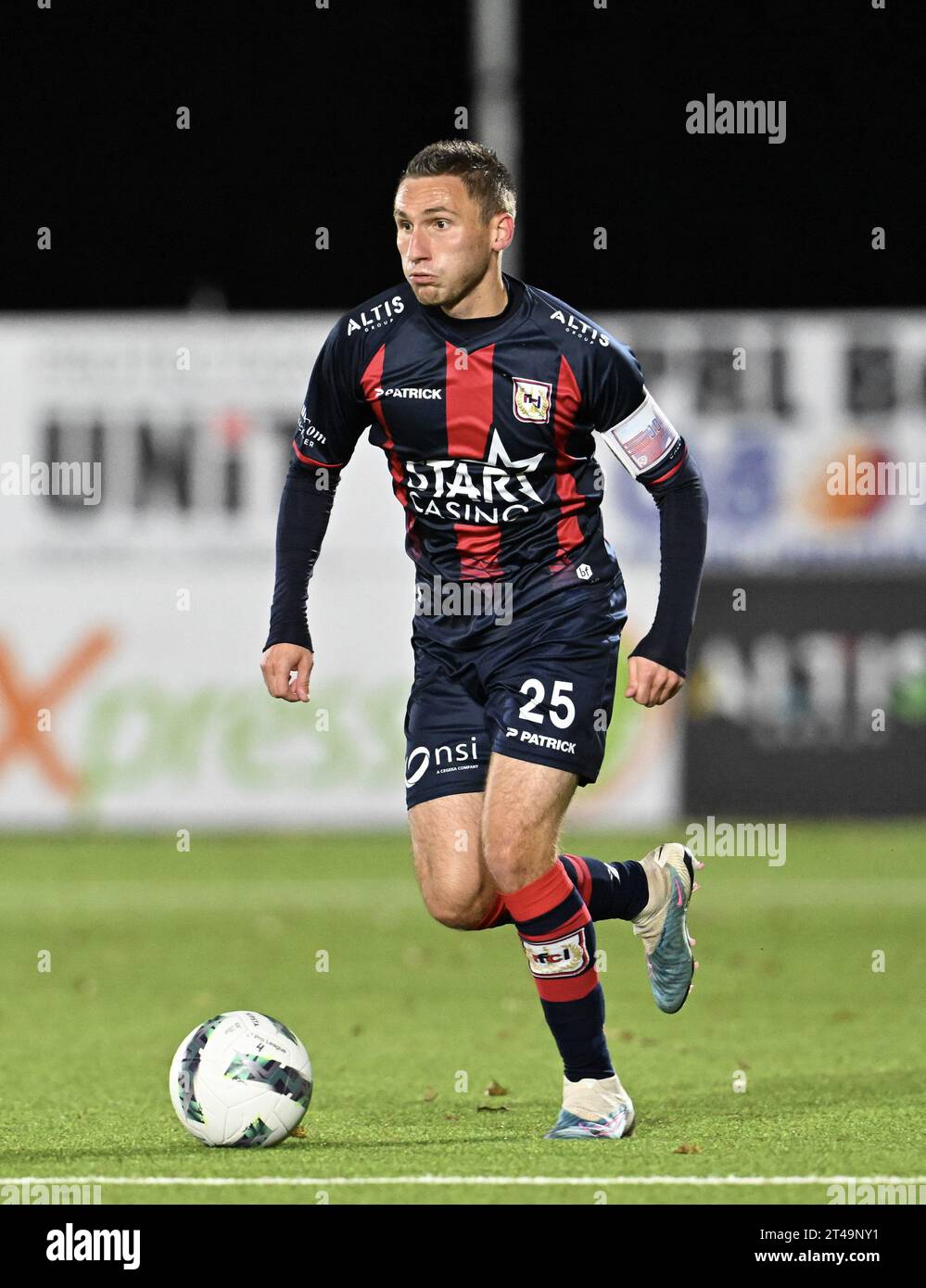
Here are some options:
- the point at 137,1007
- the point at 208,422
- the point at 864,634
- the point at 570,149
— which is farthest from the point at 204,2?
the point at 137,1007

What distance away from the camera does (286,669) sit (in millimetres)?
6605

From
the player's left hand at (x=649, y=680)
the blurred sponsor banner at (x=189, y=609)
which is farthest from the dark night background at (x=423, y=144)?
the player's left hand at (x=649, y=680)

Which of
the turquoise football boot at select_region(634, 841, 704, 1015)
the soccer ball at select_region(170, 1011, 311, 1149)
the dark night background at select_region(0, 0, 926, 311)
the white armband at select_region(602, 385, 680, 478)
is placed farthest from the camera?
the dark night background at select_region(0, 0, 926, 311)

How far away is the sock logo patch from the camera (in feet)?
20.4

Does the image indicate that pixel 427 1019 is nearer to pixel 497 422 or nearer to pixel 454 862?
pixel 454 862

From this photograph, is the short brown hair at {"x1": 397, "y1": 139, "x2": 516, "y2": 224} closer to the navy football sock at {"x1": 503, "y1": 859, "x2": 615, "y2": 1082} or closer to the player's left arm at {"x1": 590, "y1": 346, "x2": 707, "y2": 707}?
the player's left arm at {"x1": 590, "y1": 346, "x2": 707, "y2": 707}

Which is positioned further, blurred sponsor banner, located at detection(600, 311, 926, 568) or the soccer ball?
blurred sponsor banner, located at detection(600, 311, 926, 568)

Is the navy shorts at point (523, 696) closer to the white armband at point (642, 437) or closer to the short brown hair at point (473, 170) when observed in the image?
the white armband at point (642, 437)

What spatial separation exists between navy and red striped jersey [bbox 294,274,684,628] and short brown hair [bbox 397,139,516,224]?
0.30 metres

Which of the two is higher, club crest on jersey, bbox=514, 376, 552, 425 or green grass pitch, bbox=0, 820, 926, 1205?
club crest on jersey, bbox=514, 376, 552, 425

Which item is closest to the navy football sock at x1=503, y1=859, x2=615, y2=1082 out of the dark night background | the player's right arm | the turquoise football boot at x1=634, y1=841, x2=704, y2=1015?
the turquoise football boot at x1=634, y1=841, x2=704, y2=1015

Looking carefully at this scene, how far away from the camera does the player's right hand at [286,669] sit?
6.60m

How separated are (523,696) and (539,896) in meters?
0.53

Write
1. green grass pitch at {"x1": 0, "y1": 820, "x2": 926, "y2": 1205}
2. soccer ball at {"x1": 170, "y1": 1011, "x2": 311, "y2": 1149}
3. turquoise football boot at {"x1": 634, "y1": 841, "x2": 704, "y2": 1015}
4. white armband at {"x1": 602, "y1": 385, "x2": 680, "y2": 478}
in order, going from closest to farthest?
green grass pitch at {"x1": 0, "y1": 820, "x2": 926, "y2": 1205}
soccer ball at {"x1": 170, "y1": 1011, "x2": 311, "y2": 1149}
white armband at {"x1": 602, "y1": 385, "x2": 680, "y2": 478}
turquoise football boot at {"x1": 634, "y1": 841, "x2": 704, "y2": 1015}
